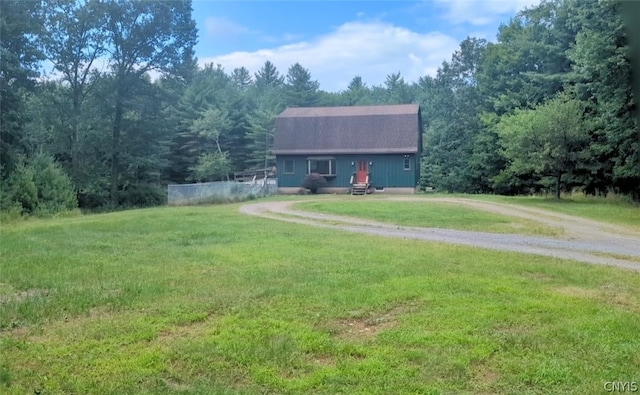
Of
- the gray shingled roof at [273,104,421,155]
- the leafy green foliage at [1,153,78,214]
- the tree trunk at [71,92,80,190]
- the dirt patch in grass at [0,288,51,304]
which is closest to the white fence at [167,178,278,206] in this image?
the leafy green foliage at [1,153,78,214]

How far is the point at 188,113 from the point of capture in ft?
157

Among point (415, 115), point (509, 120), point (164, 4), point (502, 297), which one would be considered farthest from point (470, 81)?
point (502, 297)

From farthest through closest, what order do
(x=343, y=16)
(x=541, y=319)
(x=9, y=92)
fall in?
(x=9, y=92)
(x=343, y=16)
(x=541, y=319)

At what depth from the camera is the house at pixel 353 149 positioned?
32.9 meters

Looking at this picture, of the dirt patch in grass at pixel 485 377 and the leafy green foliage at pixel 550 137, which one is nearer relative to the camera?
the dirt patch in grass at pixel 485 377

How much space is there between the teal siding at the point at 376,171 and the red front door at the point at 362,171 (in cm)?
22

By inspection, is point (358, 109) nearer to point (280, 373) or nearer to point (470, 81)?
point (470, 81)

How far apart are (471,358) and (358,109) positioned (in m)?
33.5

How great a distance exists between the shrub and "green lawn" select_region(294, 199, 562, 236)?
1132 centimetres

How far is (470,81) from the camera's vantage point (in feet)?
132

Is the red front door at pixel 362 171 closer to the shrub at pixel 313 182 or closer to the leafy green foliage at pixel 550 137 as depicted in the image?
the shrub at pixel 313 182

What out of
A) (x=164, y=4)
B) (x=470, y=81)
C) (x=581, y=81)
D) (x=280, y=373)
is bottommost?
(x=280, y=373)

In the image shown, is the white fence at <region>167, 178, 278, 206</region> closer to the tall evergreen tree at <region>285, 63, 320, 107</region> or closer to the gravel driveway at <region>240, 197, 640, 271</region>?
the gravel driveway at <region>240, 197, 640, 271</region>

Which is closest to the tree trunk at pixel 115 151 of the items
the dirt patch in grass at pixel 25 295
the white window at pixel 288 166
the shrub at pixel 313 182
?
the white window at pixel 288 166
